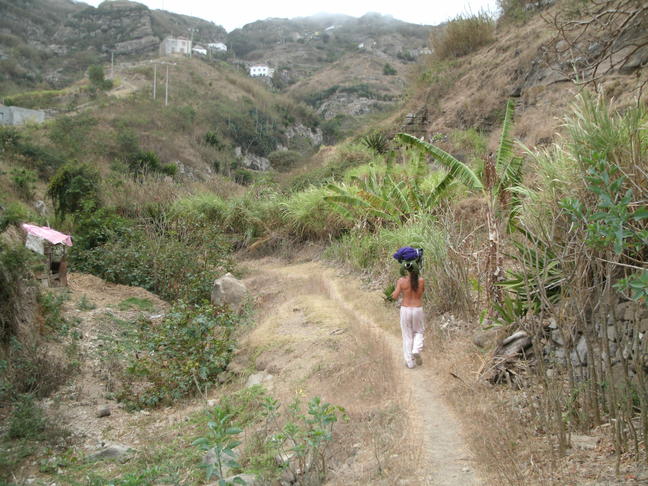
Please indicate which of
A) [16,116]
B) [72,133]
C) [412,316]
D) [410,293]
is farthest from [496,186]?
[16,116]

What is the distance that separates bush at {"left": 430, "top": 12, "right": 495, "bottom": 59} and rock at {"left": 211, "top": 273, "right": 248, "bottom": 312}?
58.9 ft

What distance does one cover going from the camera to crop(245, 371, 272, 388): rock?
23.4 feet

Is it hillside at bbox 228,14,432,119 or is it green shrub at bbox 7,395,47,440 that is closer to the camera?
green shrub at bbox 7,395,47,440

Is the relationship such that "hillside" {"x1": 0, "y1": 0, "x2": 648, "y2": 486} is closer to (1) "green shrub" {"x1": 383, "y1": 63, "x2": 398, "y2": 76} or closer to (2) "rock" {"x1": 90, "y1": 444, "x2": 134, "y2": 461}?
(2) "rock" {"x1": 90, "y1": 444, "x2": 134, "y2": 461}

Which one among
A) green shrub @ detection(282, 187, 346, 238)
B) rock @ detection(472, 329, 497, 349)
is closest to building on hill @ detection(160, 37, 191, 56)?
green shrub @ detection(282, 187, 346, 238)

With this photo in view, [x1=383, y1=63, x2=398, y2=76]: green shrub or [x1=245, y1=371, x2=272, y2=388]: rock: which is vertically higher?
[x1=383, y1=63, x2=398, y2=76]: green shrub

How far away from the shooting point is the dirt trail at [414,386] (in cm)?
414

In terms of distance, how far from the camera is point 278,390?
262 inches

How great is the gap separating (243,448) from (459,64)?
71.5 feet

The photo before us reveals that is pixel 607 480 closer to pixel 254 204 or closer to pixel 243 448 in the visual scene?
pixel 243 448

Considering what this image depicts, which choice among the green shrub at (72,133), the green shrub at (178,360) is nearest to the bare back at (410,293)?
the green shrub at (178,360)

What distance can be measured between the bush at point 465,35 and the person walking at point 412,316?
2088 cm

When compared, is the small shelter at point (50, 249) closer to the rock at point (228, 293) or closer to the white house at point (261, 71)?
the rock at point (228, 293)

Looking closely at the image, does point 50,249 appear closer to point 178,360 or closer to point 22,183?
point 178,360
